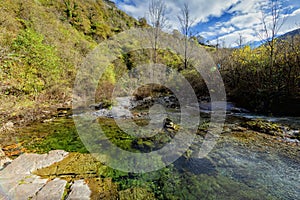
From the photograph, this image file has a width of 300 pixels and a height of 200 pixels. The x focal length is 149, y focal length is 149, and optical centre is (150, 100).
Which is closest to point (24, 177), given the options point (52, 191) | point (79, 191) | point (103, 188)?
point (52, 191)

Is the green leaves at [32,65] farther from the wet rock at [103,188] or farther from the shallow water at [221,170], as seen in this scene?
the wet rock at [103,188]

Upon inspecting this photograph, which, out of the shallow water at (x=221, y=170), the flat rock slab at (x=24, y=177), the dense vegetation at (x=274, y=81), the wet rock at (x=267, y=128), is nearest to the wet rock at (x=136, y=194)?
the shallow water at (x=221, y=170)

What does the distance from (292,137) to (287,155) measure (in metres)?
1.26

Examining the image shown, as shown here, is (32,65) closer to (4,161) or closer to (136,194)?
(4,161)

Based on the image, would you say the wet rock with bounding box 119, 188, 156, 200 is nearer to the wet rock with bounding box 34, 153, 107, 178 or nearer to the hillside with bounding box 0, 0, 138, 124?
the wet rock with bounding box 34, 153, 107, 178

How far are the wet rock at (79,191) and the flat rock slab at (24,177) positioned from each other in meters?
0.25

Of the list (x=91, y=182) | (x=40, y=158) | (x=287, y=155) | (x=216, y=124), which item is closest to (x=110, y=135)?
(x=40, y=158)

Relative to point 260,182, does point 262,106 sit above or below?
above

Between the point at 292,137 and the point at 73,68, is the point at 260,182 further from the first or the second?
the point at 73,68

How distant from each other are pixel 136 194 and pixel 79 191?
2.84 ft

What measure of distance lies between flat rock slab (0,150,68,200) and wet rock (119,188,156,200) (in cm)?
101

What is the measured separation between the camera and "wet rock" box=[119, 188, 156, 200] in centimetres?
225

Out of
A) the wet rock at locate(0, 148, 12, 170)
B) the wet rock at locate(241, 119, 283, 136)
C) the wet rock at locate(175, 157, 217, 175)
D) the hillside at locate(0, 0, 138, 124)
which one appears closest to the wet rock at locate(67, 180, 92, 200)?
the wet rock at locate(0, 148, 12, 170)

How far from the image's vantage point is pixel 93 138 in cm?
454
